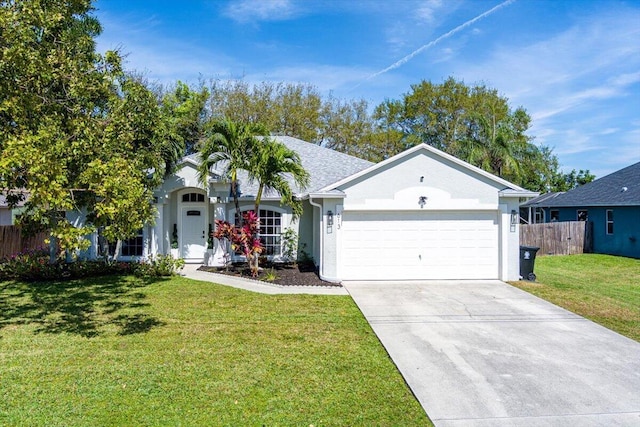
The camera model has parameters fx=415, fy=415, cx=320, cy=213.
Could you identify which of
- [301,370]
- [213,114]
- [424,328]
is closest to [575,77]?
[424,328]

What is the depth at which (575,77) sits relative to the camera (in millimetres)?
20234

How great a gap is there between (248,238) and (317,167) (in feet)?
20.6

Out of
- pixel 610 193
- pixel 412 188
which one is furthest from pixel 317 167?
pixel 610 193

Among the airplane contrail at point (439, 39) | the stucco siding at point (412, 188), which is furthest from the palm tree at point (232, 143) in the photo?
the airplane contrail at point (439, 39)

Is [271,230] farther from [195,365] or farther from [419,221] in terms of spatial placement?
[195,365]

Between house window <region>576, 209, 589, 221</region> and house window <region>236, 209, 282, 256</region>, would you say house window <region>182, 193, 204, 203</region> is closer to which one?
house window <region>236, 209, 282, 256</region>

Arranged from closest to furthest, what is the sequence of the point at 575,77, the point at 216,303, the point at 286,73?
1. the point at 216,303
2. the point at 575,77
3. the point at 286,73

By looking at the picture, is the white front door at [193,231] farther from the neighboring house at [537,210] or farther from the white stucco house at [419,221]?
the neighboring house at [537,210]

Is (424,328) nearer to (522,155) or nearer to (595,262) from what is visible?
(595,262)

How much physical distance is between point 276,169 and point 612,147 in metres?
36.4

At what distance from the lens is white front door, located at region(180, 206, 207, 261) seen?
16406 millimetres

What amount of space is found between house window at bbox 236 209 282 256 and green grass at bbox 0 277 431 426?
6.26 metres

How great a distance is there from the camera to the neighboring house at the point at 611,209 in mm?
20234

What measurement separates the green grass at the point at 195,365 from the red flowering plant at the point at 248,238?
315 cm
